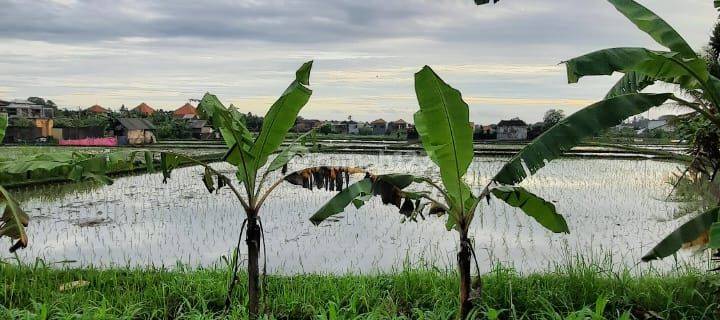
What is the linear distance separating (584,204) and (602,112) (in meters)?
7.06

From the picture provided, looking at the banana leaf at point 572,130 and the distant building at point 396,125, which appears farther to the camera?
the distant building at point 396,125

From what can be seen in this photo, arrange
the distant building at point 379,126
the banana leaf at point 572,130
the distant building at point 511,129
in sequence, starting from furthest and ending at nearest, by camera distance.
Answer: the distant building at point 379,126 < the distant building at point 511,129 < the banana leaf at point 572,130

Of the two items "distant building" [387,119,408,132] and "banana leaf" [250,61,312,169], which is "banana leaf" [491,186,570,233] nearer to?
"banana leaf" [250,61,312,169]

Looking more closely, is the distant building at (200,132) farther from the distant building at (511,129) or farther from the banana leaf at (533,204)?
the banana leaf at (533,204)

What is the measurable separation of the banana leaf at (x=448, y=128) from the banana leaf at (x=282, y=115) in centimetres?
78

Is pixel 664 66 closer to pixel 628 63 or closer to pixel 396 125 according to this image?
pixel 628 63

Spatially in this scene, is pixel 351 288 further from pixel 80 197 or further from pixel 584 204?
pixel 80 197

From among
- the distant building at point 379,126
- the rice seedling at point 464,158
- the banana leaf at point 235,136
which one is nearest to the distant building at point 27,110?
the distant building at point 379,126

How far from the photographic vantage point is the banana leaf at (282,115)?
368 cm

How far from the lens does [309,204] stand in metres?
10.1

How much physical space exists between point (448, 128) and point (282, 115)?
1.10 m

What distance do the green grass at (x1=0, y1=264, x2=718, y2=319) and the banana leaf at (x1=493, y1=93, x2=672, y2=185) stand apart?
3.51ft

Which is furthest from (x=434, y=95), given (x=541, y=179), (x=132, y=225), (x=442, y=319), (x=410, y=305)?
(x=541, y=179)

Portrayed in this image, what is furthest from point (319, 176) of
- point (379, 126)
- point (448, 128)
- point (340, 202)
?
point (379, 126)
